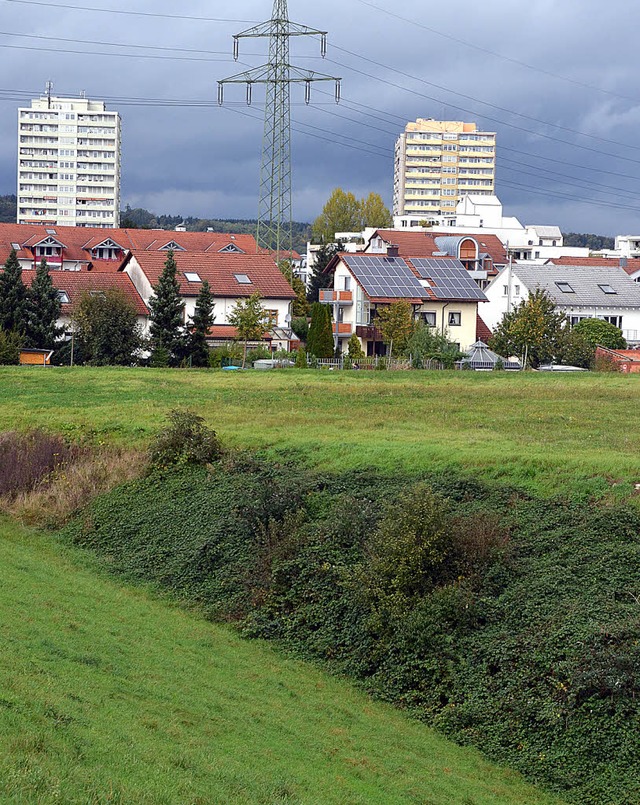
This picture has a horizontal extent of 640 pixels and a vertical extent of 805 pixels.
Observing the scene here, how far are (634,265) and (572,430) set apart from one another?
84.0m

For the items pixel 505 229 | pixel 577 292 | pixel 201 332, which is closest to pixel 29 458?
pixel 201 332

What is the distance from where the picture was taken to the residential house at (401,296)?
74.3m

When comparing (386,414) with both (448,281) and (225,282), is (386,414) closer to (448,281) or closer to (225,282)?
(225,282)

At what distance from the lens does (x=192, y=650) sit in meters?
17.2

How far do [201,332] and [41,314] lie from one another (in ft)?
29.9

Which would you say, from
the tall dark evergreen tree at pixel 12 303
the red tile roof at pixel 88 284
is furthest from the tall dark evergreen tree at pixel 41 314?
the red tile roof at pixel 88 284

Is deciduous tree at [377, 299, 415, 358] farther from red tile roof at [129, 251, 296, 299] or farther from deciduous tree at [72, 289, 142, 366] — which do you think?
deciduous tree at [72, 289, 142, 366]

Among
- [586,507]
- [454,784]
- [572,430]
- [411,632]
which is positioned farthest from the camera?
[572,430]

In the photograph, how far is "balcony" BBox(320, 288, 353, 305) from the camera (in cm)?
7694

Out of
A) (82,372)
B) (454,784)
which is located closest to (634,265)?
(82,372)

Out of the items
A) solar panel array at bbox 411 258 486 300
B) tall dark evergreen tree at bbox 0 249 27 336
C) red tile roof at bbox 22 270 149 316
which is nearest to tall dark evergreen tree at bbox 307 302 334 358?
red tile roof at bbox 22 270 149 316

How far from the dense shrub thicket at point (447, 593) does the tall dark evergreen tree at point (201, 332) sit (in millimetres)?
37283

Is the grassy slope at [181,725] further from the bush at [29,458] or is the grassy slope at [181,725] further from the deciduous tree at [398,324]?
the deciduous tree at [398,324]

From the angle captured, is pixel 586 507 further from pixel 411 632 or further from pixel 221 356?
pixel 221 356
